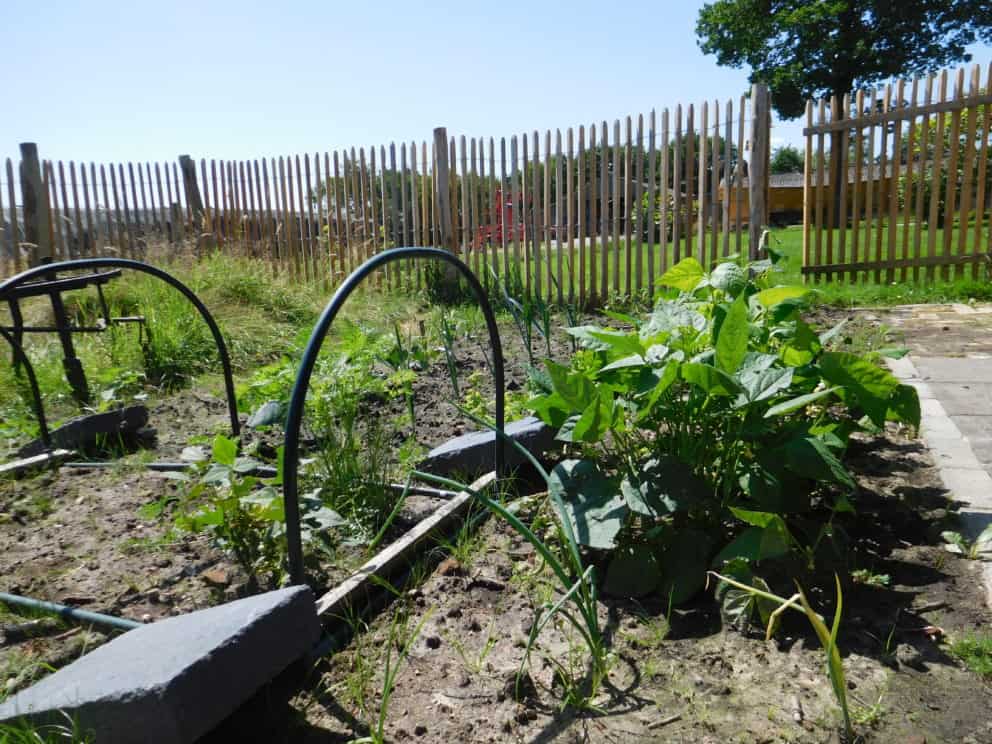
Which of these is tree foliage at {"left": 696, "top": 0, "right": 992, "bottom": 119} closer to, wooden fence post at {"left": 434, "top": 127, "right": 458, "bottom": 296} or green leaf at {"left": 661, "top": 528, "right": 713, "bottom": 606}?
wooden fence post at {"left": 434, "top": 127, "right": 458, "bottom": 296}

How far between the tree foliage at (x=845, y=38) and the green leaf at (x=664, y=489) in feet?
101

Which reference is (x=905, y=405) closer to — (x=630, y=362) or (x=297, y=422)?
(x=630, y=362)

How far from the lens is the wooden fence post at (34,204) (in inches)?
370

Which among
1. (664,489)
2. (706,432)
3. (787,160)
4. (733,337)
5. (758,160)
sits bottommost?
(664,489)

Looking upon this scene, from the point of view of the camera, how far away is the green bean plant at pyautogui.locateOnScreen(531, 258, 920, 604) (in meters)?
1.62

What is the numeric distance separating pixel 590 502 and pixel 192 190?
9.89 meters

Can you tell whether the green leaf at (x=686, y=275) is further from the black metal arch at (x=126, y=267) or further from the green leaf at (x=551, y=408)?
the black metal arch at (x=126, y=267)

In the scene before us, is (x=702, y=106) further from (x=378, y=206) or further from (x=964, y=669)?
(x=964, y=669)

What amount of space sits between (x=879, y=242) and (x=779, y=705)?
6982mm

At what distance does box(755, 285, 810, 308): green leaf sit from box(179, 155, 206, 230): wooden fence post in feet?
31.0

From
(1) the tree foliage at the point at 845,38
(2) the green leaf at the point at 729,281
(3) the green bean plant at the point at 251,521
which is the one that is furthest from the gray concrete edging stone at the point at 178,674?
(1) the tree foliage at the point at 845,38

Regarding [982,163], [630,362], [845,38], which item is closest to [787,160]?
[845,38]

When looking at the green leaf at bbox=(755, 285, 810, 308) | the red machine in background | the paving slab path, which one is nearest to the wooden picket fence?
the paving slab path

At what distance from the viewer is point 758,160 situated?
639 centimetres
